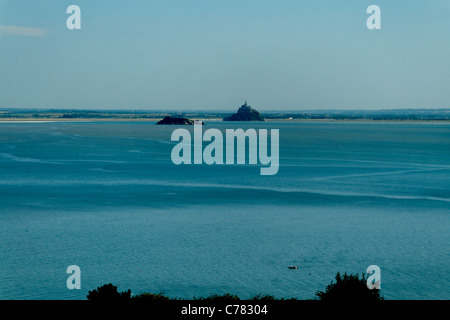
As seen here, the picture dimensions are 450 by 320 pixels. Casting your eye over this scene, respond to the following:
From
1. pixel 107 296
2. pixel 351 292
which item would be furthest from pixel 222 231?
pixel 107 296

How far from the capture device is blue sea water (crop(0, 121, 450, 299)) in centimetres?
1978

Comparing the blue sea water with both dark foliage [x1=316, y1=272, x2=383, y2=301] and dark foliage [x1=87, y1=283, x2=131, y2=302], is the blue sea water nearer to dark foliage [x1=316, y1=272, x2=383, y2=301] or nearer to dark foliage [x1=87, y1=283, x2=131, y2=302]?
dark foliage [x1=316, y1=272, x2=383, y2=301]

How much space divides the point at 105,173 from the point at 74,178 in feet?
10.5

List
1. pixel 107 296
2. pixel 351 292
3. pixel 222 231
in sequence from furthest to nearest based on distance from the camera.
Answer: pixel 222 231 → pixel 351 292 → pixel 107 296

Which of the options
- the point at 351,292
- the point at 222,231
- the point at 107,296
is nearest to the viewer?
the point at 107,296

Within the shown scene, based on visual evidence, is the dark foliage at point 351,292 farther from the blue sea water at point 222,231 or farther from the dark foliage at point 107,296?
the dark foliage at point 107,296

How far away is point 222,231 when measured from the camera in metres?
26.3

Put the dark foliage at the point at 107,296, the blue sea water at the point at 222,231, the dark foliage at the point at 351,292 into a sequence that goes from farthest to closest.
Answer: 1. the blue sea water at the point at 222,231
2. the dark foliage at the point at 351,292
3. the dark foliage at the point at 107,296

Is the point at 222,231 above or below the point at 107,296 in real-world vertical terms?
below

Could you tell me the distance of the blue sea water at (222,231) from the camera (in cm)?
1978

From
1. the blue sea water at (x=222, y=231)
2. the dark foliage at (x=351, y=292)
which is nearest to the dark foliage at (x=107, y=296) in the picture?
the dark foliage at (x=351, y=292)

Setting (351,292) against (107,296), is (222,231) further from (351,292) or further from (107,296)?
(107,296)

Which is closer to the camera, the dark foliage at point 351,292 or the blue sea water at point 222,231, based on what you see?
the dark foliage at point 351,292
